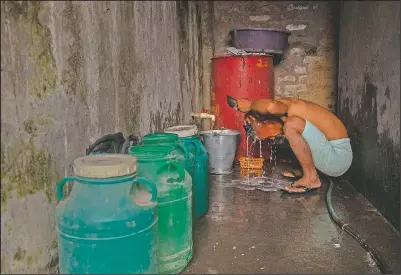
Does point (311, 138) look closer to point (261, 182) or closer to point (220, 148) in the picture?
point (261, 182)

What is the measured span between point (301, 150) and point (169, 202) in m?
2.05

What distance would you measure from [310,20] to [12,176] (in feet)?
16.8

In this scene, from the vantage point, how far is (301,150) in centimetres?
372

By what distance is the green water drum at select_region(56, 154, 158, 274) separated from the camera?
1580 millimetres

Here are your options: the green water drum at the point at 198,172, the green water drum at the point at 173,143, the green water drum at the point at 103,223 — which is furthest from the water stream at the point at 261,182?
the green water drum at the point at 103,223

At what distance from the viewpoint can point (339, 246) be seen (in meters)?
2.46

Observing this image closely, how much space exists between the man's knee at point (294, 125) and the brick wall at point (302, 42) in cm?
226

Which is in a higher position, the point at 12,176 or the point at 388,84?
the point at 388,84

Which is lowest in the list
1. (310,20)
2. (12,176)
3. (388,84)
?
(12,176)

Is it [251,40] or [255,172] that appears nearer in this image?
[255,172]

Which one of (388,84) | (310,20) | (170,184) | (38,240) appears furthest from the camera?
(310,20)

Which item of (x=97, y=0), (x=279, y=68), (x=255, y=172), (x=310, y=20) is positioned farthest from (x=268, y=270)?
(x=310, y=20)

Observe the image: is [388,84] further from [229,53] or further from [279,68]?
[279,68]

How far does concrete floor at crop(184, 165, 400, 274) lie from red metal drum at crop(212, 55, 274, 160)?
5.07 feet
